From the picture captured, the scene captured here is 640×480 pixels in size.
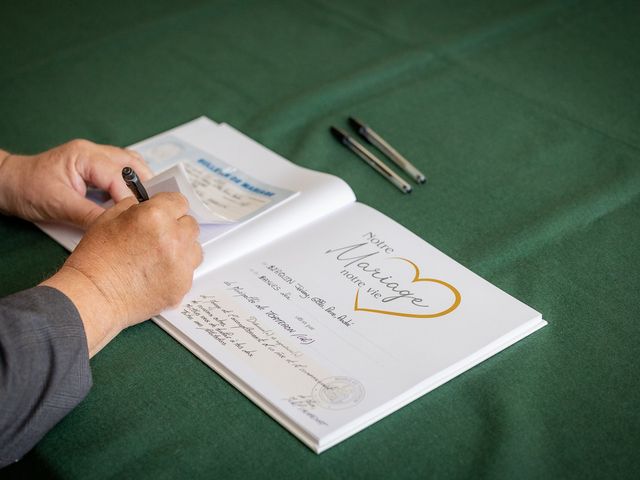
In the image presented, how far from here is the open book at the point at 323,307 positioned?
792 mm

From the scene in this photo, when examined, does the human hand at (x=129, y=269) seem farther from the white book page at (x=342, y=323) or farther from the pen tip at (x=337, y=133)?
the pen tip at (x=337, y=133)

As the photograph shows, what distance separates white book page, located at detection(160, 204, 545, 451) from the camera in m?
0.79

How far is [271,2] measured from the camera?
1.62m

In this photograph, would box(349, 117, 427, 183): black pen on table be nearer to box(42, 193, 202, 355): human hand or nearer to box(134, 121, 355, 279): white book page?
box(134, 121, 355, 279): white book page

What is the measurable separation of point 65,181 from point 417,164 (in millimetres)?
487

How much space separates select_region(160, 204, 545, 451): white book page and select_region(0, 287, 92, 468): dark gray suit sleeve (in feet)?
0.40

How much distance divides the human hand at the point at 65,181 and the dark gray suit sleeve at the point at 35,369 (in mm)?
248

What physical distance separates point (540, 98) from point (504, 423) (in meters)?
0.70

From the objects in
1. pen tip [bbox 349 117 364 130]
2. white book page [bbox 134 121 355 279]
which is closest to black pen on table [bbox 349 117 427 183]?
pen tip [bbox 349 117 364 130]

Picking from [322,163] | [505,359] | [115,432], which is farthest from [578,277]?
[115,432]

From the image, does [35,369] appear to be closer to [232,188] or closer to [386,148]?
[232,188]

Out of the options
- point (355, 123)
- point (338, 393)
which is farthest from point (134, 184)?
point (355, 123)

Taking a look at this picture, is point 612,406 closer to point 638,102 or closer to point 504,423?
point 504,423

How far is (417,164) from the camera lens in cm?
117
